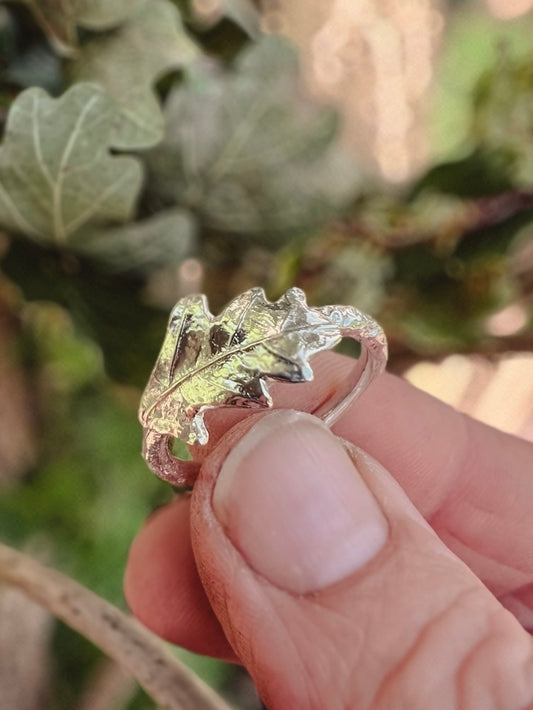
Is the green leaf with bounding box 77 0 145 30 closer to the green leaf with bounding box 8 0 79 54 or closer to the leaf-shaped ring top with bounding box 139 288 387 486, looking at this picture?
the green leaf with bounding box 8 0 79 54

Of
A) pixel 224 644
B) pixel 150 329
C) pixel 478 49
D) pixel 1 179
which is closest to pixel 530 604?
pixel 224 644

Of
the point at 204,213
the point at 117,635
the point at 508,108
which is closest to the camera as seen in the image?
the point at 117,635

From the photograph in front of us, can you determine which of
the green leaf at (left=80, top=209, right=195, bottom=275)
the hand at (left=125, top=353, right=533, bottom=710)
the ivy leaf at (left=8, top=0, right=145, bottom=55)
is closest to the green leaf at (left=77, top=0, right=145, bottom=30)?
the ivy leaf at (left=8, top=0, right=145, bottom=55)

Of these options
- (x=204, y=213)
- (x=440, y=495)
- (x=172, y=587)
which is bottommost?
(x=172, y=587)

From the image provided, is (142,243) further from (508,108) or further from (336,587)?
(508,108)

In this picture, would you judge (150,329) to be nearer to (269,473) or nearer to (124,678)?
(269,473)

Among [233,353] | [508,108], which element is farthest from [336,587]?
[508,108]

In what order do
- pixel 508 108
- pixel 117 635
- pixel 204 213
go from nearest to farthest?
pixel 117 635 < pixel 204 213 < pixel 508 108

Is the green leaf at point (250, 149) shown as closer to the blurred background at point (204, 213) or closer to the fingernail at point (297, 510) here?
the blurred background at point (204, 213)
